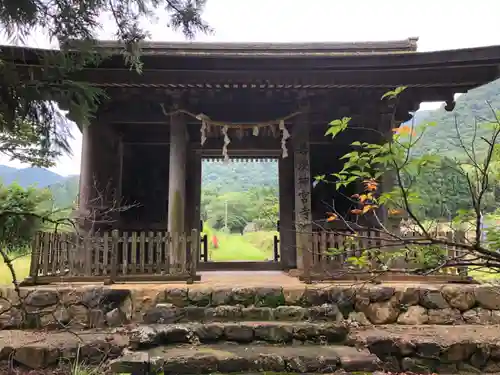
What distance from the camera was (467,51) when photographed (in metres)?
6.62

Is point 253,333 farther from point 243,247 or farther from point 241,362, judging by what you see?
point 243,247

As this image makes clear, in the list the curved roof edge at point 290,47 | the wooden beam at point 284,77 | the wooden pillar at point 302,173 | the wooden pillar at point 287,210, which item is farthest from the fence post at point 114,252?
the curved roof edge at point 290,47

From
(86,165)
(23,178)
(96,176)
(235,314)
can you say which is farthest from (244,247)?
(235,314)

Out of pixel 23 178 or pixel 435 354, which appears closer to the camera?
pixel 435 354

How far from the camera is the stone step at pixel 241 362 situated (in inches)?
160

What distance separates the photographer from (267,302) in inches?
223

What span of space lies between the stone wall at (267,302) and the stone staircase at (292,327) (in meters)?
0.01

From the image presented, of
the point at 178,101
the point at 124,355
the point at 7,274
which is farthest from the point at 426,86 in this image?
the point at 7,274

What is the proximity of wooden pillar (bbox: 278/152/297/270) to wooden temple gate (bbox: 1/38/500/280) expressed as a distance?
3 centimetres

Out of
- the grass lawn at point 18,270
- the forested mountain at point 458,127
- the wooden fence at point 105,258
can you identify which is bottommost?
the grass lawn at point 18,270

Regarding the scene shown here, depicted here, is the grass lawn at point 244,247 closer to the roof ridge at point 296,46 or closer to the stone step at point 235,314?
the roof ridge at point 296,46

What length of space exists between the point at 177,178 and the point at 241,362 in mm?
3997

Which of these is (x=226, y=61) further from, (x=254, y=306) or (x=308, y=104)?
(x=254, y=306)

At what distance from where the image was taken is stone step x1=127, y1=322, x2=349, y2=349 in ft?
15.7
